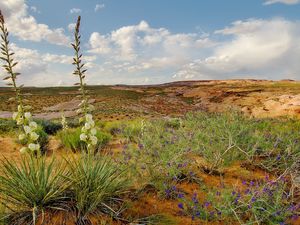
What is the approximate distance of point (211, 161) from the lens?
5750mm

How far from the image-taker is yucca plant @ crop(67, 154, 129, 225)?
3422 mm

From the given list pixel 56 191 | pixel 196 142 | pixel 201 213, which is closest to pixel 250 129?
pixel 196 142

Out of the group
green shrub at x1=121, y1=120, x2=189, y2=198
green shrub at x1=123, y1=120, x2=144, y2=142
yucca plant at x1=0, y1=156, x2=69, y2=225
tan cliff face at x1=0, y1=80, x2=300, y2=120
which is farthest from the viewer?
tan cliff face at x1=0, y1=80, x2=300, y2=120

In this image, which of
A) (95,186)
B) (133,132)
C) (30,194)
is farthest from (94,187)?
(133,132)

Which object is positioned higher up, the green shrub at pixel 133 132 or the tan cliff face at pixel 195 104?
the green shrub at pixel 133 132

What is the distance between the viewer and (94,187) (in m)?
3.63

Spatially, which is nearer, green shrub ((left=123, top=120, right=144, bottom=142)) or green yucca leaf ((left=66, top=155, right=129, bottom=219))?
green yucca leaf ((left=66, top=155, right=129, bottom=219))

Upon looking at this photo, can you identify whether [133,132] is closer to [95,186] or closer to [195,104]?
[95,186]

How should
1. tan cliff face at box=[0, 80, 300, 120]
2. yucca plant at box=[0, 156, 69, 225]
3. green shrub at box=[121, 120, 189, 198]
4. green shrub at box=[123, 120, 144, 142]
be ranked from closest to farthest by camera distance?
yucca plant at box=[0, 156, 69, 225]
green shrub at box=[121, 120, 189, 198]
green shrub at box=[123, 120, 144, 142]
tan cliff face at box=[0, 80, 300, 120]

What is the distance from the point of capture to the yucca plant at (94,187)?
3.42 metres

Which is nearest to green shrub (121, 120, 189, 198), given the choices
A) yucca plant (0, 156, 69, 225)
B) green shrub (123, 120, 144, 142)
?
green shrub (123, 120, 144, 142)

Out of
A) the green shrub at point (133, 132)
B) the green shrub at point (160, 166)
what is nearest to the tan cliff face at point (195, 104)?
the green shrub at point (133, 132)

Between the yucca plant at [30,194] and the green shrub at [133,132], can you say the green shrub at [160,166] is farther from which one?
the yucca plant at [30,194]

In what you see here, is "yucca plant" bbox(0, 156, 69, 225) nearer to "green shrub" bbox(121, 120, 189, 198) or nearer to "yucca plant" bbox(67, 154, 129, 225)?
"yucca plant" bbox(67, 154, 129, 225)
